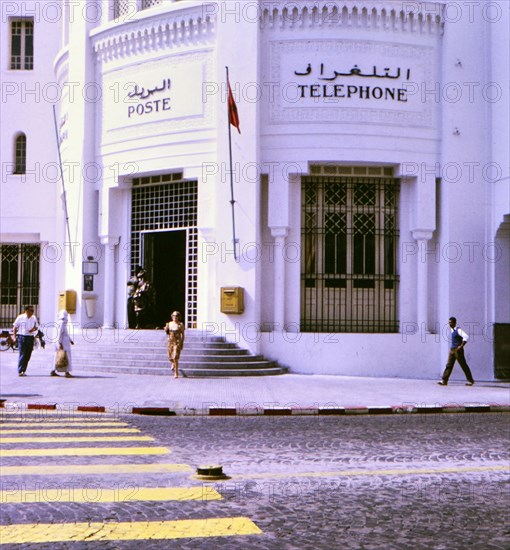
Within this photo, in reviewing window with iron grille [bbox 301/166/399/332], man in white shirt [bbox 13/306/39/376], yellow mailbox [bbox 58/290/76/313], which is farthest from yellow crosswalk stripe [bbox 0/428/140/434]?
yellow mailbox [bbox 58/290/76/313]

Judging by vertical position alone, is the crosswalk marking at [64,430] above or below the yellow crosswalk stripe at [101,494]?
below

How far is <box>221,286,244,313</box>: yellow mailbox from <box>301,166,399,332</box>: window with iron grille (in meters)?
1.79

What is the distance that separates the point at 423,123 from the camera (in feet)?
72.2

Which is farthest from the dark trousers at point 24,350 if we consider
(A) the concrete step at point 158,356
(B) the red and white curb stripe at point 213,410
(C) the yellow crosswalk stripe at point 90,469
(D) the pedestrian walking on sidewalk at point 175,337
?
(C) the yellow crosswalk stripe at point 90,469

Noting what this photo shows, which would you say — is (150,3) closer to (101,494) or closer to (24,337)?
(24,337)

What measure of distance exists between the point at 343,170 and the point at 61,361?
28.3 feet

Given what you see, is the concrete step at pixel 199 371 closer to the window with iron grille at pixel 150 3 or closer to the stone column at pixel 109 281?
the stone column at pixel 109 281

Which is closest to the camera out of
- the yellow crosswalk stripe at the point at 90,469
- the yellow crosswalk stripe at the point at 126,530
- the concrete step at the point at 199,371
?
the yellow crosswalk stripe at the point at 126,530

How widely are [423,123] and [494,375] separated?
22.1 ft

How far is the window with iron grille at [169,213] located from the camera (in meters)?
23.0

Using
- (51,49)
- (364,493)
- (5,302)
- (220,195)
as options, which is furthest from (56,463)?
(51,49)

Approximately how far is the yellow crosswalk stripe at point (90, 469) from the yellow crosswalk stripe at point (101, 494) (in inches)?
23.9

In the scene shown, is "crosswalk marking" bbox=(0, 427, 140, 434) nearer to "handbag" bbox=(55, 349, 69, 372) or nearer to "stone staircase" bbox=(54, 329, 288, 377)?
"handbag" bbox=(55, 349, 69, 372)

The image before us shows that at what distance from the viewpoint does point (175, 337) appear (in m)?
Answer: 19.4
